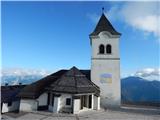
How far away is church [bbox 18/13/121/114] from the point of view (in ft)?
82.8

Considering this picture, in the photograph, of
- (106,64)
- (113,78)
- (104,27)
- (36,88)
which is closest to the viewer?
(36,88)

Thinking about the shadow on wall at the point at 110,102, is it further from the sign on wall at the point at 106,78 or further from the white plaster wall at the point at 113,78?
the sign on wall at the point at 106,78

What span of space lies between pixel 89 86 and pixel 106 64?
4991mm

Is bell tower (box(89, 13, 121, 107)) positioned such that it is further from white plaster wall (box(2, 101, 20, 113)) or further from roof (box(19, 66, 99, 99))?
white plaster wall (box(2, 101, 20, 113))

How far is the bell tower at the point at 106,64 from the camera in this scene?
30328 mm

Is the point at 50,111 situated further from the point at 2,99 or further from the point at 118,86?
the point at 118,86

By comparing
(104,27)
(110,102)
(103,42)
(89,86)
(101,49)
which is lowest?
(110,102)

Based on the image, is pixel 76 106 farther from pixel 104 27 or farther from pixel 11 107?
pixel 104 27

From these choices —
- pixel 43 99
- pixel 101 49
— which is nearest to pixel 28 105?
pixel 43 99

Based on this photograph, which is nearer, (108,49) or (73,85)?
(73,85)

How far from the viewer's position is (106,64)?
100ft

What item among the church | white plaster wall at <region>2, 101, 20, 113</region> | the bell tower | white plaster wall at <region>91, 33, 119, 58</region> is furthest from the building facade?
white plaster wall at <region>91, 33, 119, 58</region>

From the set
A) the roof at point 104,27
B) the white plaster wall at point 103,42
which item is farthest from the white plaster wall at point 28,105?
the roof at point 104,27

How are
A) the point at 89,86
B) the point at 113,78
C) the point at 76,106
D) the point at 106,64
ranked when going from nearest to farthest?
the point at 76,106 → the point at 89,86 → the point at 113,78 → the point at 106,64
